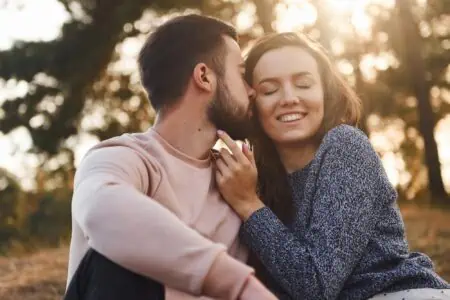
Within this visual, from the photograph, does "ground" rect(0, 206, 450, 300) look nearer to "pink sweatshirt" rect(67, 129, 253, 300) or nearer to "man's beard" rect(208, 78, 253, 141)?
"man's beard" rect(208, 78, 253, 141)

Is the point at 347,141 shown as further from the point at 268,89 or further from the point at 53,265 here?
the point at 53,265

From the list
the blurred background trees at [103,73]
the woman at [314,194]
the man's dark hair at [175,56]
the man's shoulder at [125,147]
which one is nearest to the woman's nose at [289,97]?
the woman at [314,194]

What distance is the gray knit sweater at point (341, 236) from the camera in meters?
2.26

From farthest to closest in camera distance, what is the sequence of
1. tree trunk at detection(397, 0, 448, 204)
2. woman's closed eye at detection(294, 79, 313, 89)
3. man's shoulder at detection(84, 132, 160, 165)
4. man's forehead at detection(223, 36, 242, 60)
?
tree trunk at detection(397, 0, 448, 204)
woman's closed eye at detection(294, 79, 313, 89)
man's forehead at detection(223, 36, 242, 60)
man's shoulder at detection(84, 132, 160, 165)

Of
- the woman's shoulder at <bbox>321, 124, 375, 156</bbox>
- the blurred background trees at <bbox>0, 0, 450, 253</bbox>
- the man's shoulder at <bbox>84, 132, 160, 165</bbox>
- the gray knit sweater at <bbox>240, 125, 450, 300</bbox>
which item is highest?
the woman's shoulder at <bbox>321, 124, 375, 156</bbox>

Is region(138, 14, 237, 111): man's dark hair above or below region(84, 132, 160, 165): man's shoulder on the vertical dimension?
above

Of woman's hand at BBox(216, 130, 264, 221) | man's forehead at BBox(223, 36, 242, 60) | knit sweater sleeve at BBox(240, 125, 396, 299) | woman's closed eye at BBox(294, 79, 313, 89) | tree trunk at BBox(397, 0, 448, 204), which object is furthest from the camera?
tree trunk at BBox(397, 0, 448, 204)

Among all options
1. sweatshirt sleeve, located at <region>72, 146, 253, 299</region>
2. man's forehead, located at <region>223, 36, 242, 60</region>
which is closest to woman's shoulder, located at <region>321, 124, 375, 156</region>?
man's forehead, located at <region>223, 36, 242, 60</region>

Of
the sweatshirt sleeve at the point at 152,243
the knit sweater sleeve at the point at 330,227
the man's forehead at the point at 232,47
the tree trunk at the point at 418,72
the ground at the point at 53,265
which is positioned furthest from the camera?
the tree trunk at the point at 418,72

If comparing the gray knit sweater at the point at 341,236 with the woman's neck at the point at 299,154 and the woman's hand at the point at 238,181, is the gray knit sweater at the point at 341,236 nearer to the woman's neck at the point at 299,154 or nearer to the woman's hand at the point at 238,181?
the woman's hand at the point at 238,181

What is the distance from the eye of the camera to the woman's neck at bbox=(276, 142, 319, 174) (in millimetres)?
2742

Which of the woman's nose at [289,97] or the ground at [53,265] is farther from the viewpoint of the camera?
the ground at [53,265]

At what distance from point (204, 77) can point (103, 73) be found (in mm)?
9290

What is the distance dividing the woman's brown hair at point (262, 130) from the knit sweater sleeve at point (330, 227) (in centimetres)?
26
